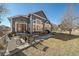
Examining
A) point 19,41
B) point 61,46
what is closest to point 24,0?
point 19,41

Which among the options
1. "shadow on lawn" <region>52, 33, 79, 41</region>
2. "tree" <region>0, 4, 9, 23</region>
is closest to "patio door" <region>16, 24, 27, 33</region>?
"tree" <region>0, 4, 9, 23</region>

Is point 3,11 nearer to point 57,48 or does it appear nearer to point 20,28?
point 20,28

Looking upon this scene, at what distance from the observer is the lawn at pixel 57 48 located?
3.19 m

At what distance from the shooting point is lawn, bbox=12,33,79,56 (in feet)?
10.5

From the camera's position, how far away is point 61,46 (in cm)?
322

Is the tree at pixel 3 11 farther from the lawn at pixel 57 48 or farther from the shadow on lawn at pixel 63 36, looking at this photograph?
the shadow on lawn at pixel 63 36

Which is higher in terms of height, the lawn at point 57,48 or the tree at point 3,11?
the tree at point 3,11

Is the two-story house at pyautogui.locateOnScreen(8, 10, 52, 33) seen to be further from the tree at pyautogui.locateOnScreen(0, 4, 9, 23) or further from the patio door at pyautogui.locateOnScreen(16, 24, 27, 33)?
the tree at pyautogui.locateOnScreen(0, 4, 9, 23)

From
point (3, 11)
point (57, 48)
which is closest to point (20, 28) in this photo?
point (3, 11)

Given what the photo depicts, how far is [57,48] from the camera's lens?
322 cm

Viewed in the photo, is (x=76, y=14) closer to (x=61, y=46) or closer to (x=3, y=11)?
(x=61, y=46)

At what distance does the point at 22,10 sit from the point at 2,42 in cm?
55

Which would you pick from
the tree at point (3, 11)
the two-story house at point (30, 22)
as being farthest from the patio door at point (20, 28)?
the tree at point (3, 11)

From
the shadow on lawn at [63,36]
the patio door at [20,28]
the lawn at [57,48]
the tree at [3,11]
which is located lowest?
the lawn at [57,48]
